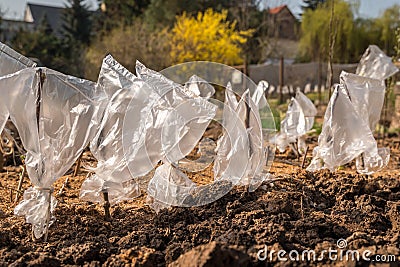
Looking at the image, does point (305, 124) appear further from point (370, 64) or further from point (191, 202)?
point (191, 202)

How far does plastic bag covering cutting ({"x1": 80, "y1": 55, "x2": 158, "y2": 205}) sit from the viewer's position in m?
3.58

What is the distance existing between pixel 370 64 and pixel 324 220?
14.0ft

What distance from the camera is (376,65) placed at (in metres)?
6.66

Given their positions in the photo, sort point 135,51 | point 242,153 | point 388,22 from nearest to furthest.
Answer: point 242,153, point 135,51, point 388,22

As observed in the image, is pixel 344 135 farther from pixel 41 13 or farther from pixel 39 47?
pixel 41 13

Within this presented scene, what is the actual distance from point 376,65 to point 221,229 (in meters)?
4.62

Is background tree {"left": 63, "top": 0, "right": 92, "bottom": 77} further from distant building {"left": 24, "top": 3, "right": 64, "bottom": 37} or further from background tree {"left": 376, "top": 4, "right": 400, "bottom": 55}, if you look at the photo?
background tree {"left": 376, "top": 4, "right": 400, "bottom": 55}

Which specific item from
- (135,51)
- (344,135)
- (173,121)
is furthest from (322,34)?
(173,121)

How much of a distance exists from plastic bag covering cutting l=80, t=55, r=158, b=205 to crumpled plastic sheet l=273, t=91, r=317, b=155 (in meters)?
2.87

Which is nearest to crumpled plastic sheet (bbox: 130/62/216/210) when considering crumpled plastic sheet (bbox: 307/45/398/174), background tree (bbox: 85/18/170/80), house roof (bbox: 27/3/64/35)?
crumpled plastic sheet (bbox: 307/45/398/174)

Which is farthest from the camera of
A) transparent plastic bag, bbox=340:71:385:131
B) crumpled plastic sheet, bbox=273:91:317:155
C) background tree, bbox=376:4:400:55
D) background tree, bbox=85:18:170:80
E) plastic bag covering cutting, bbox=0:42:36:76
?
background tree, bbox=376:4:400:55

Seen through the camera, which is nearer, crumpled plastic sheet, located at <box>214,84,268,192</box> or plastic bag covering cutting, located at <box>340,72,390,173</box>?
crumpled plastic sheet, located at <box>214,84,268,192</box>

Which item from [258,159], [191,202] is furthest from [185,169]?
[191,202]

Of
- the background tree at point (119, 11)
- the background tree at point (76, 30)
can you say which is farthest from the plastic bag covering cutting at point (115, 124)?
the background tree at point (119, 11)
